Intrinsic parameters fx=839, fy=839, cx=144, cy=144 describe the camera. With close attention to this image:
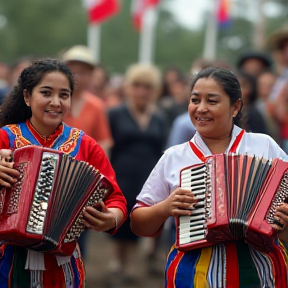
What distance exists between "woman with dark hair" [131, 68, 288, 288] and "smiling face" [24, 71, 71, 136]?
64 cm

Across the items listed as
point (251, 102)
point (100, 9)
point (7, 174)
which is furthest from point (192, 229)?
point (100, 9)

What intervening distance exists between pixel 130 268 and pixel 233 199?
5193 millimetres

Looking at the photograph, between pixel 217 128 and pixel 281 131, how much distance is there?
117 inches

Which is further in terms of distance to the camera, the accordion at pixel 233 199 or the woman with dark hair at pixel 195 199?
the woman with dark hair at pixel 195 199

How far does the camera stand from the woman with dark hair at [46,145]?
14.8ft

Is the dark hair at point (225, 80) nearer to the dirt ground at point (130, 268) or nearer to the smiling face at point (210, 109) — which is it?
the smiling face at point (210, 109)

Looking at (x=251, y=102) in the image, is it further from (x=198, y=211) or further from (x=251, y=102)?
(x=198, y=211)

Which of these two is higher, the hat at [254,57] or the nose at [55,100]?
the hat at [254,57]

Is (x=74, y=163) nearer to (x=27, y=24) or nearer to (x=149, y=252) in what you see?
(x=149, y=252)

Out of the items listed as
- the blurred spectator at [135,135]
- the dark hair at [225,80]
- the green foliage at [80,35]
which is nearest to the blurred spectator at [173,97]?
the blurred spectator at [135,135]

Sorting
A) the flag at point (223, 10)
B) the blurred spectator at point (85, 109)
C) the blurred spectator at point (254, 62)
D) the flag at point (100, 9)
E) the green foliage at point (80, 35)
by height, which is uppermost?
the green foliage at point (80, 35)

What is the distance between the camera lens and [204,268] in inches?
178

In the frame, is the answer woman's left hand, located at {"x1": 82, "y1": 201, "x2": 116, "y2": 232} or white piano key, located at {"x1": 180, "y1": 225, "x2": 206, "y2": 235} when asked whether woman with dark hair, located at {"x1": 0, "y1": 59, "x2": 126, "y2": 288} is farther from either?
white piano key, located at {"x1": 180, "y1": 225, "x2": 206, "y2": 235}

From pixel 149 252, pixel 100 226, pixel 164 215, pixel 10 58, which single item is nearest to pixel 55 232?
pixel 100 226
